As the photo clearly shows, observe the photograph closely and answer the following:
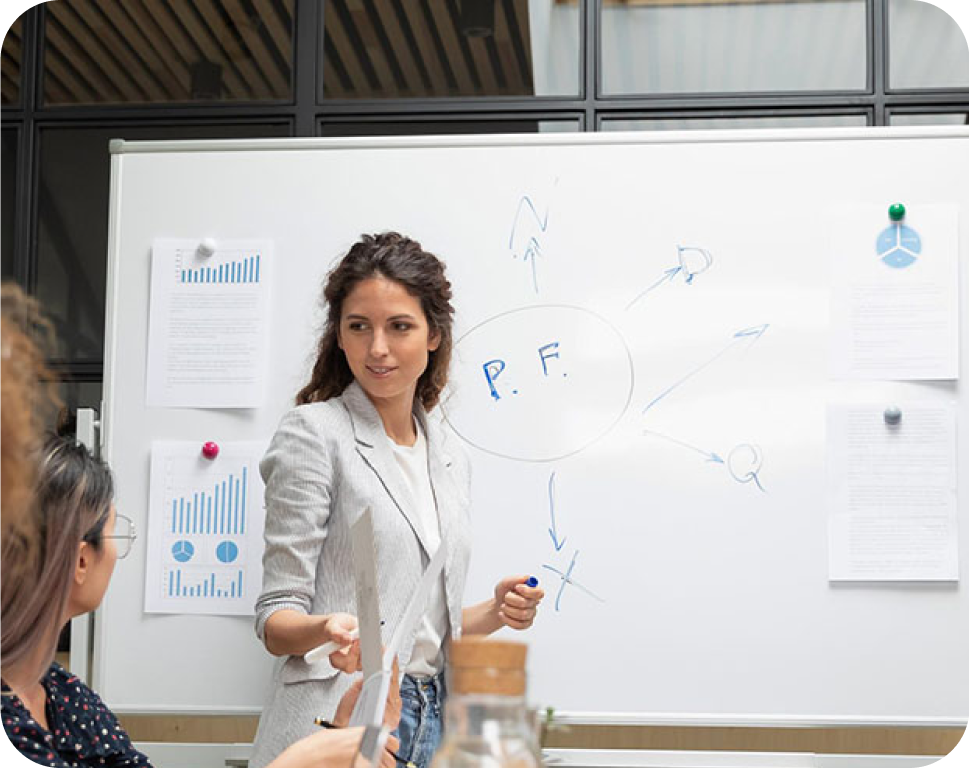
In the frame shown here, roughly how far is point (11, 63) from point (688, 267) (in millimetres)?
1693

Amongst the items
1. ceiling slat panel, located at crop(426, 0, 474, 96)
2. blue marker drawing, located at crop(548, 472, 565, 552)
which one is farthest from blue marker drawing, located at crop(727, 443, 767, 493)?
ceiling slat panel, located at crop(426, 0, 474, 96)

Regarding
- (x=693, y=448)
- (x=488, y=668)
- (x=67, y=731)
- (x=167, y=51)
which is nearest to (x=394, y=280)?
(x=693, y=448)

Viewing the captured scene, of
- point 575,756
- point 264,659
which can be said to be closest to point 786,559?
point 575,756

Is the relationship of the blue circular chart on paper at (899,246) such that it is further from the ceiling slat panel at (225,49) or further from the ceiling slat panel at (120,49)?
the ceiling slat panel at (120,49)

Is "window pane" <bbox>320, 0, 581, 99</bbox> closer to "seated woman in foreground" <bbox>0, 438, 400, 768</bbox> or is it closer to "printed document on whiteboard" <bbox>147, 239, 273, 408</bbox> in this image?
"printed document on whiteboard" <bbox>147, 239, 273, 408</bbox>

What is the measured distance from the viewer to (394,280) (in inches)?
87.3

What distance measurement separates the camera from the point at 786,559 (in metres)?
2.46

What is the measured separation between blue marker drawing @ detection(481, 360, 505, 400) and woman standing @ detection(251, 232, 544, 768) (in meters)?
0.28

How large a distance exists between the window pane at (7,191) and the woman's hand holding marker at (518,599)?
5.15ft

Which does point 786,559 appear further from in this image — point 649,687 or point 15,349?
point 15,349

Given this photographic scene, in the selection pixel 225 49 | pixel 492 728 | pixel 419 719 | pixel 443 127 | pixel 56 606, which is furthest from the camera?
pixel 225 49

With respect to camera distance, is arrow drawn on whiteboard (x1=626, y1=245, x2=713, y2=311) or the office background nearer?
arrow drawn on whiteboard (x1=626, y1=245, x2=713, y2=311)

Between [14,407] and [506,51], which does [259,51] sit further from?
[14,407]

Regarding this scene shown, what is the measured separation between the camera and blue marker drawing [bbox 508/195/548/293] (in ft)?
8.43
